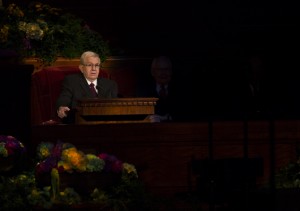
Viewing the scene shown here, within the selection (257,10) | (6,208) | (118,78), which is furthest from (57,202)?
(257,10)

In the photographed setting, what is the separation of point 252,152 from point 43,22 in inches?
112

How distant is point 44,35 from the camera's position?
26.3ft

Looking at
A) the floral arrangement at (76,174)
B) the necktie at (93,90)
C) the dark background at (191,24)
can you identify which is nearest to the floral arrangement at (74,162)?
the floral arrangement at (76,174)

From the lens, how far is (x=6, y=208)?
14.9 ft

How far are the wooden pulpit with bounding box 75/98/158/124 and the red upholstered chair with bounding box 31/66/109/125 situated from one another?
164 cm

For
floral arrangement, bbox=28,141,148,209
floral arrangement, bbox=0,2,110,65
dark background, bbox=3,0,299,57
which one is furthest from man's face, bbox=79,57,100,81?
floral arrangement, bbox=28,141,148,209

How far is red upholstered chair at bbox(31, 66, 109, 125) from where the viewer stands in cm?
789

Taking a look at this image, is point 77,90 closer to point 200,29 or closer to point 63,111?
point 63,111

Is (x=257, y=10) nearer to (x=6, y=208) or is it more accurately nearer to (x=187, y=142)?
(x=187, y=142)

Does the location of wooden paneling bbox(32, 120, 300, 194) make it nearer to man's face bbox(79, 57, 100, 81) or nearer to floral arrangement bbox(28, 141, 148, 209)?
floral arrangement bbox(28, 141, 148, 209)

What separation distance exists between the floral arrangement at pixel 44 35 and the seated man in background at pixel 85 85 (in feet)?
2.07

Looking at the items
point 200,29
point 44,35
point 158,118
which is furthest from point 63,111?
point 200,29

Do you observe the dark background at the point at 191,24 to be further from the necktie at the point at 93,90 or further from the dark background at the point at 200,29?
the necktie at the point at 93,90

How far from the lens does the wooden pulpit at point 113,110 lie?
6.10m
